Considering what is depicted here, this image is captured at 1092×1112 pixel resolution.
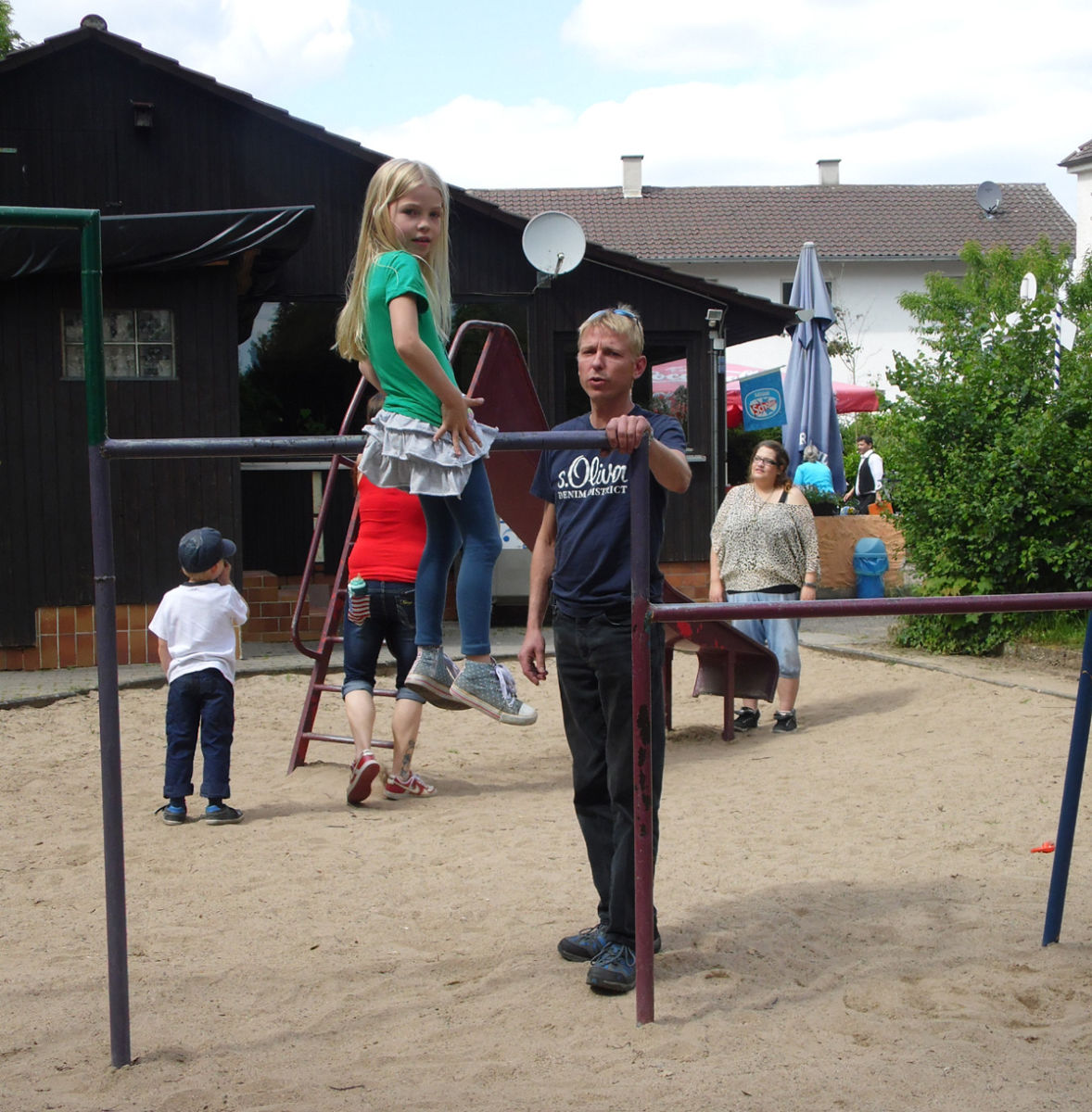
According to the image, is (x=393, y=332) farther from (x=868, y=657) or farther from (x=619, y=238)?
(x=619, y=238)

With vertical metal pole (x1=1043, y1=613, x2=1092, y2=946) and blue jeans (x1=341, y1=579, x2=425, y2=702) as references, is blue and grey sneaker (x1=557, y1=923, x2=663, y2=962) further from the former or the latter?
blue jeans (x1=341, y1=579, x2=425, y2=702)

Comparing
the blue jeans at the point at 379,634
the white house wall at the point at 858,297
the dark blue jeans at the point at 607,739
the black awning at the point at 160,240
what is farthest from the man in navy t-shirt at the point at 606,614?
the white house wall at the point at 858,297

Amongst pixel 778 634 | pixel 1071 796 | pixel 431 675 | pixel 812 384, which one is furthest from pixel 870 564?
pixel 431 675

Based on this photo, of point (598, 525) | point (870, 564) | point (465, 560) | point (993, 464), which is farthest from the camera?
point (870, 564)

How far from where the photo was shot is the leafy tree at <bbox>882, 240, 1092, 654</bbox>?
27.9 feet

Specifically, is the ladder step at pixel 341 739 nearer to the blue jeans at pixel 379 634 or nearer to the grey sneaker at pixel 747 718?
the blue jeans at pixel 379 634

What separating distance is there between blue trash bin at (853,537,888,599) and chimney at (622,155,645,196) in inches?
1170

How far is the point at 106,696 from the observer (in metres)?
2.89

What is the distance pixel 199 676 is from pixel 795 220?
36.9m

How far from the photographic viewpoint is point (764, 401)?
1334 cm

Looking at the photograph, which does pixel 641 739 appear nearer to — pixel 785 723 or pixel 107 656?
pixel 107 656

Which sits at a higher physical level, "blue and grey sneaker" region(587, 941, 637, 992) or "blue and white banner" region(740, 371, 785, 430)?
"blue and white banner" region(740, 371, 785, 430)

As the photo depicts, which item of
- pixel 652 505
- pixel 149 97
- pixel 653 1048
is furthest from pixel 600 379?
pixel 149 97

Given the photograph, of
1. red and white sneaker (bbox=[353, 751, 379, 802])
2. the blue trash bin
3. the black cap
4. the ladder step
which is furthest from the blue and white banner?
the black cap
